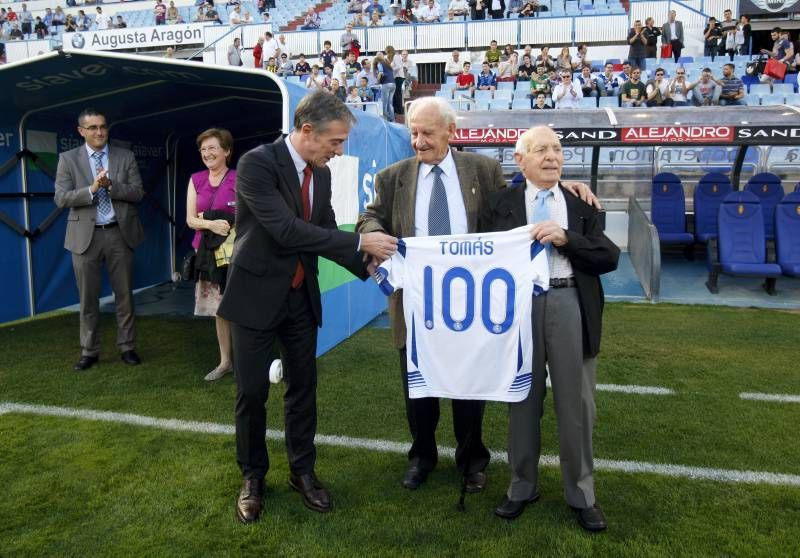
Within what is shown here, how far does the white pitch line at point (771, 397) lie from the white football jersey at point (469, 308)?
283 cm

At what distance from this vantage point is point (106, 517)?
3.41 meters

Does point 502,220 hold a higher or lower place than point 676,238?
higher

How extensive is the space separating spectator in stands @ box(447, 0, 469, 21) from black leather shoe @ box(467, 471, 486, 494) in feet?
76.7

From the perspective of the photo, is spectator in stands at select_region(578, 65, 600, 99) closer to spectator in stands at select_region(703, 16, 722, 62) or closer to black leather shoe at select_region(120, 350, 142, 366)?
spectator in stands at select_region(703, 16, 722, 62)

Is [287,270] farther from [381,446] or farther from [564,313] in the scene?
[381,446]

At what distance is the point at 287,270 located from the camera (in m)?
3.35

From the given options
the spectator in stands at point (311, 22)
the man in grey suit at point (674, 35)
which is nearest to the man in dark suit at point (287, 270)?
the man in grey suit at point (674, 35)

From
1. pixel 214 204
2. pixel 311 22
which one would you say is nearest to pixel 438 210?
pixel 214 204

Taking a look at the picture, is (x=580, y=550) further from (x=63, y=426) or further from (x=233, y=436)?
(x=63, y=426)

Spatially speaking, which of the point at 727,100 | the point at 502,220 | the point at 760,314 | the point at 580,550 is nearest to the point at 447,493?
the point at 580,550

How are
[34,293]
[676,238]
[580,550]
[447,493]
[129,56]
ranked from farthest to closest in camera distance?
[676,238], [34,293], [129,56], [447,493], [580,550]

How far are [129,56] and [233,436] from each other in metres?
3.42

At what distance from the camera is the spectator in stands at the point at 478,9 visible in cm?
2394

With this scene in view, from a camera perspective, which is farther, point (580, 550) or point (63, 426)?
point (63, 426)
